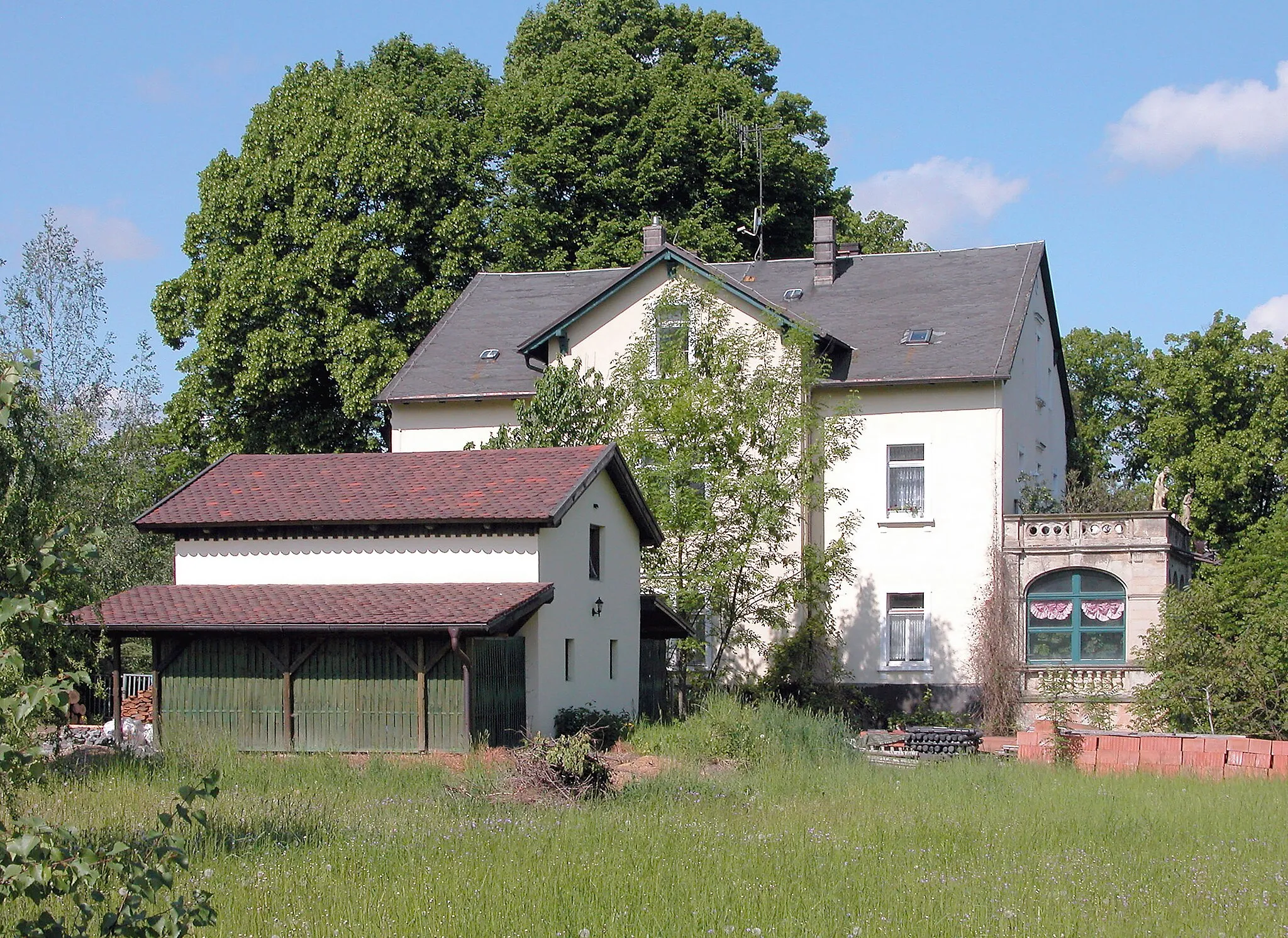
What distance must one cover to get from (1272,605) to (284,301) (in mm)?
24600

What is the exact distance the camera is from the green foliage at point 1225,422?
1671 inches

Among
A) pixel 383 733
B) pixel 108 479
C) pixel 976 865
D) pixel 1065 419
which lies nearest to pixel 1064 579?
pixel 1065 419

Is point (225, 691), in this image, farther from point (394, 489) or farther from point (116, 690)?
point (394, 489)

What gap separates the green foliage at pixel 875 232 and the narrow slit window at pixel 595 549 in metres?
23.7

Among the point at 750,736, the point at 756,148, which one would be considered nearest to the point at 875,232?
the point at 756,148

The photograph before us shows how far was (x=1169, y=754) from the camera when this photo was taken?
22078 mm

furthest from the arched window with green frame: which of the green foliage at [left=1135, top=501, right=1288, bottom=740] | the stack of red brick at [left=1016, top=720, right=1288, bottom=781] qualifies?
the stack of red brick at [left=1016, top=720, right=1288, bottom=781]

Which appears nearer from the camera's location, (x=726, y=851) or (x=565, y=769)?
(x=726, y=851)

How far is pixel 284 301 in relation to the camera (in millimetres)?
37750

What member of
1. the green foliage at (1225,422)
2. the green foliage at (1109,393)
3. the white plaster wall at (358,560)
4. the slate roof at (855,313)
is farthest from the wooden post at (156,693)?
the green foliage at (1109,393)

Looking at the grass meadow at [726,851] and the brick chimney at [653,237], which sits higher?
the brick chimney at [653,237]

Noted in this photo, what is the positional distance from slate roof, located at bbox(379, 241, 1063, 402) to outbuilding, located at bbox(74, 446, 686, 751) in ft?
24.8

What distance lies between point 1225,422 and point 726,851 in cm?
3509

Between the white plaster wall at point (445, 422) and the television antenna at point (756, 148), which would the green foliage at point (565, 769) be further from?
the television antenna at point (756, 148)
